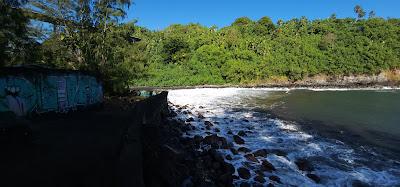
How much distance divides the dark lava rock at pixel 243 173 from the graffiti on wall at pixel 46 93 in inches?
350

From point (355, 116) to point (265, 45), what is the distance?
65267 millimetres

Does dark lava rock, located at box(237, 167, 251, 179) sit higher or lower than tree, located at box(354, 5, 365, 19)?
lower

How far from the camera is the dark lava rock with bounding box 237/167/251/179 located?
36.8 ft

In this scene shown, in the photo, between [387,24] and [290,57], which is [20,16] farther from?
[387,24]

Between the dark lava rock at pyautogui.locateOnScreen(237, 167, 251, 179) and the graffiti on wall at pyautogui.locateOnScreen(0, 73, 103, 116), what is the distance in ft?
29.1

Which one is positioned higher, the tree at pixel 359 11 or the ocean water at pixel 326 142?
the tree at pixel 359 11

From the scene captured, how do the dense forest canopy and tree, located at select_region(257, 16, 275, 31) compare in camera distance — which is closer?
the dense forest canopy

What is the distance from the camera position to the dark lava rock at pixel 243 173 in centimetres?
1120

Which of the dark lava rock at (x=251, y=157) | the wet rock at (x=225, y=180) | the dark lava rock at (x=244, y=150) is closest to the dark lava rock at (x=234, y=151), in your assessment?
the dark lava rock at (x=244, y=150)

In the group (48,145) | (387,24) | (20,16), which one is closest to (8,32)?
(20,16)

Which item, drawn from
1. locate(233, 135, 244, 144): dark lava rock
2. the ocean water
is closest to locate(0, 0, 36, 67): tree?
the ocean water

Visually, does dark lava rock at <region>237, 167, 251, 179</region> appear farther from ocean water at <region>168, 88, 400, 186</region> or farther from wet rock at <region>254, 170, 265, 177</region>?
wet rock at <region>254, 170, 265, 177</region>

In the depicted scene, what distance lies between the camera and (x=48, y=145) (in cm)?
1063

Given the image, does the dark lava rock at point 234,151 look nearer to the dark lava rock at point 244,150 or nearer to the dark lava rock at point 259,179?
the dark lava rock at point 244,150
